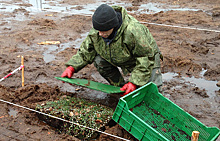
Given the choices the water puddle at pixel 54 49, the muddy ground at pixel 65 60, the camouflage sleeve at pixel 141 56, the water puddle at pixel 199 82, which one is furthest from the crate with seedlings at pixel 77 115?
the water puddle at pixel 54 49

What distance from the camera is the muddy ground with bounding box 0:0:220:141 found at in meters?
3.42

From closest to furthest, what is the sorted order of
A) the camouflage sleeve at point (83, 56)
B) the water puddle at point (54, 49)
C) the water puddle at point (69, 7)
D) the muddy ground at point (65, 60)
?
the muddy ground at point (65, 60)
the camouflage sleeve at point (83, 56)
the water puddle at point (54, 49)
the water puddle at point (69, 7)

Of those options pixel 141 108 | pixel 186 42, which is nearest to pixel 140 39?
pixel 141 108

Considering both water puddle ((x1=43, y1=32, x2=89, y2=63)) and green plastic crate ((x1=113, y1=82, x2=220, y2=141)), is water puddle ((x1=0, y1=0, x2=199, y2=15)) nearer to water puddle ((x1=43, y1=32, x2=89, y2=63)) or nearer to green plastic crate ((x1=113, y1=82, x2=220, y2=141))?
water puddle ((x1=43, y1=32, x2=89, y2=63))

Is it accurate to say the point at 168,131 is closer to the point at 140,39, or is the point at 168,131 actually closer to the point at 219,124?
the point at 219,124


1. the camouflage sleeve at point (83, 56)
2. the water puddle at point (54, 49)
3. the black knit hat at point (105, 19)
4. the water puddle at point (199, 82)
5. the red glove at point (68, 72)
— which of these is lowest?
the water puddle at point (199, 82)

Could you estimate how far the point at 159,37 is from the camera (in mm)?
7227

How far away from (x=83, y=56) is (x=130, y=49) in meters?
0.89

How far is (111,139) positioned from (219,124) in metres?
1.83

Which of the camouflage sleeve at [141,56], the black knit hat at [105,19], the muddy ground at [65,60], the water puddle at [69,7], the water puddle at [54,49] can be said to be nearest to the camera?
the black knit hat at [105,19]

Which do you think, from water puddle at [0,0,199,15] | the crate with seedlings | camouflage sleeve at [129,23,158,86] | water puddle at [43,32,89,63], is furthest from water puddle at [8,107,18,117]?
water puddle at [0,0,199,15]

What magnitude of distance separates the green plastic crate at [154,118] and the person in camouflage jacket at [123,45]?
0.22 m

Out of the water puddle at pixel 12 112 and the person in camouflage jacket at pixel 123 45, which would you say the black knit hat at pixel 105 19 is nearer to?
the person in camouflage jacket at pixel 123 45

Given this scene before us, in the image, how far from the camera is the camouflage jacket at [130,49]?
3.13 meters
